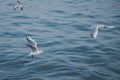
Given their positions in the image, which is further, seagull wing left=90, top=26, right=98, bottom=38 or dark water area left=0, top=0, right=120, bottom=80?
dark water area left=0, top=0, right=120, bottom=80

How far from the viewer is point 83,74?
827 cm

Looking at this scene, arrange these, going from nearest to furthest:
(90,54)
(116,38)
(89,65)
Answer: (89,65) → (90,54) → (116,38)

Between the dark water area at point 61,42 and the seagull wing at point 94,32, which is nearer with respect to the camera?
the seagull wing at point 94,32

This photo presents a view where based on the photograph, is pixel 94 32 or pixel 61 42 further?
pixel 61 42

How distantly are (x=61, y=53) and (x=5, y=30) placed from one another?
11.7 ft

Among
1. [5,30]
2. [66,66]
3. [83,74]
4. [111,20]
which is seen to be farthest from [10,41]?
[111,20]

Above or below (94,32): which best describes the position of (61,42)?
below

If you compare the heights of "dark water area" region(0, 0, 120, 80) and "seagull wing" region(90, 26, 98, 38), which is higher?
"seagull wing" region(90, 26, 98, 38)

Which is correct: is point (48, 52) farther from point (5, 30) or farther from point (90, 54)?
point (5, 30)

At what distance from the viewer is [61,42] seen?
10734mm

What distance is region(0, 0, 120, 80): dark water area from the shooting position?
8.47 meters

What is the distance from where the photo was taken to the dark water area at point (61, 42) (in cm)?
847

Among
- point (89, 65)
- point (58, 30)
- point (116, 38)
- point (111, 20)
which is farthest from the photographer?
point (111, 20)

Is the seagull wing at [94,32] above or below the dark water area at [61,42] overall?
above
